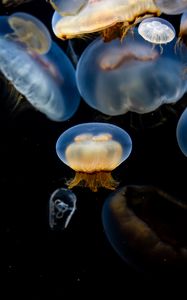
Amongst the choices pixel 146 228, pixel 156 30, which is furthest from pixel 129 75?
pixel 146 228

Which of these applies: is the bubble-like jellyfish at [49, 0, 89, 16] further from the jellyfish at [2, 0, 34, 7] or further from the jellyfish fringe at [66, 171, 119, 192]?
the jellyfish fringe at [66, 171, 119, 192]

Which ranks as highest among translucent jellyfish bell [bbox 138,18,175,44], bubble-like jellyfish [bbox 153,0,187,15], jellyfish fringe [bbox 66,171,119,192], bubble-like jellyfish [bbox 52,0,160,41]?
bubble-like jellyfish [bbox 52,0,160,41]

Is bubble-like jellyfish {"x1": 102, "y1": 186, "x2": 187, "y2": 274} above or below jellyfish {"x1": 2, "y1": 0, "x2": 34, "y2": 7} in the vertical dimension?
below

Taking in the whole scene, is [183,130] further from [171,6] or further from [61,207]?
[61,207]

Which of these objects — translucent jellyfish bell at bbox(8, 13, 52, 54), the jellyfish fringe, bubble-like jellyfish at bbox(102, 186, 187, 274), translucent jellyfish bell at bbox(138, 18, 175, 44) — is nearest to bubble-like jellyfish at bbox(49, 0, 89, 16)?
translucent jellyfish bell at bbox(8, 13, 52, 54)

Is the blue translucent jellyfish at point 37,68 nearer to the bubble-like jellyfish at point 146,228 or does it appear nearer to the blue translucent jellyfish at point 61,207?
the blue translucent jellyfish at point 61,207

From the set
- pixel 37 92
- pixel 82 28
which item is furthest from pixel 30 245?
pixel 82 28

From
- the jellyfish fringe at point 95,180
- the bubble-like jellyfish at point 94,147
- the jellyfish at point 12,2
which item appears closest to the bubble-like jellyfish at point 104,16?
the jellyfish at point 12,2
